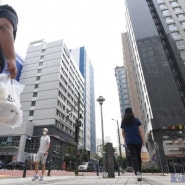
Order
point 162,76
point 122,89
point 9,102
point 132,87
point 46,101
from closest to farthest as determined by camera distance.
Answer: point 9,102, point 162,76, point 46,101, point 132,87, point 122,89

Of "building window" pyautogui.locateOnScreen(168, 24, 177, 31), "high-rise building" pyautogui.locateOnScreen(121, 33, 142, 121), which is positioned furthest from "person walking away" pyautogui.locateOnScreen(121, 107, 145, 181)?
"high-rise building" pyautogui.locateOnScreen(121, 33, 142, 121)

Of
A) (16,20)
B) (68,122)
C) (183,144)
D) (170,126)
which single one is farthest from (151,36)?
(16,20)

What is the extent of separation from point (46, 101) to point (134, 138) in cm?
4774

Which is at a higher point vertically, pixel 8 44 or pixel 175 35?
pixel 175 35

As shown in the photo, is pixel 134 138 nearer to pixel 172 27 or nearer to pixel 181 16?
pixel 172 27

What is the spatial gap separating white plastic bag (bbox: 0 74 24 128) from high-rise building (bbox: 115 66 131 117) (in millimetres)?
98018

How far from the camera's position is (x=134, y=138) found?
496 centimetres

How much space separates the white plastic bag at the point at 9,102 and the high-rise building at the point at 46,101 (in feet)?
124

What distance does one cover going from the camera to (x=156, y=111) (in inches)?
1443

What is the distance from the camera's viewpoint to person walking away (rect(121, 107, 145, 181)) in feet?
15.9

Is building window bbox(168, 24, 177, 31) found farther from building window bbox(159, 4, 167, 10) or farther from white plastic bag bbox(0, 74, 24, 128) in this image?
white plastic bag bbox(0, 74, 24, 128)

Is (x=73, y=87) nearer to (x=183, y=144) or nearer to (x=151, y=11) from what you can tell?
(x=151, y=11)

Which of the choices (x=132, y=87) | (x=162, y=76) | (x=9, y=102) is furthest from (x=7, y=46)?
(x=132, y=87)

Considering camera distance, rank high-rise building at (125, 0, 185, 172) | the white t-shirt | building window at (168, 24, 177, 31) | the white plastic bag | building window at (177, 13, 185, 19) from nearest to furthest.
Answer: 1. the white plastic bag
2. the white t-shirt
3. high-rise building at (125, 0, 185, 172)
4. building window at (168, 24, 177, 31)
5. building window at (177, 13, 185, 19)
